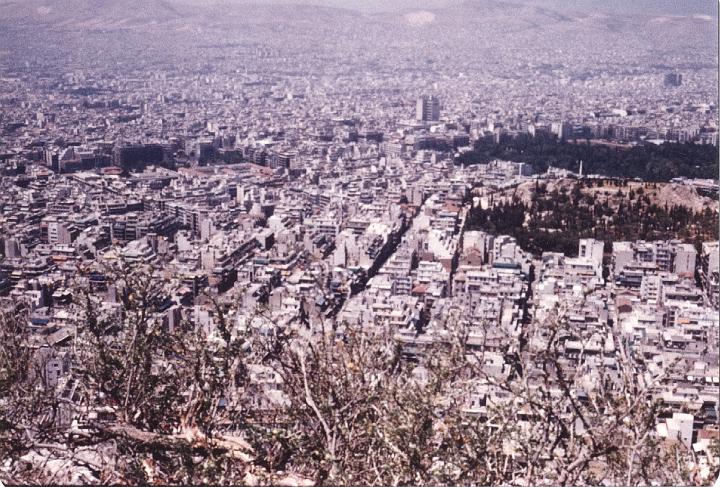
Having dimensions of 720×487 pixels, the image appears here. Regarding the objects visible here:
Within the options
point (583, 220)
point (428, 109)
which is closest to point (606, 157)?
point (583, 220)

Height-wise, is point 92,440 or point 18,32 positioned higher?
point 18,32

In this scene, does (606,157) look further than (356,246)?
Yes

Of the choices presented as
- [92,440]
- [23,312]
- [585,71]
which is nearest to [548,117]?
[585,71]

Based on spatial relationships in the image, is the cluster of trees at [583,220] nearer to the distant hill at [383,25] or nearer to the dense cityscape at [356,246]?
the dense cityscape at [356,246]

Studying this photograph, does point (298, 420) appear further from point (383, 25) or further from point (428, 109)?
point (428, 109)

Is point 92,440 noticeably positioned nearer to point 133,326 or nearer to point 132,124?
point 133,326

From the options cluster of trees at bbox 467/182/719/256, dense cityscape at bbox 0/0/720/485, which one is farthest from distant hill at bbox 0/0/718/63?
cluster of trees at bbox 467/182/719/256
